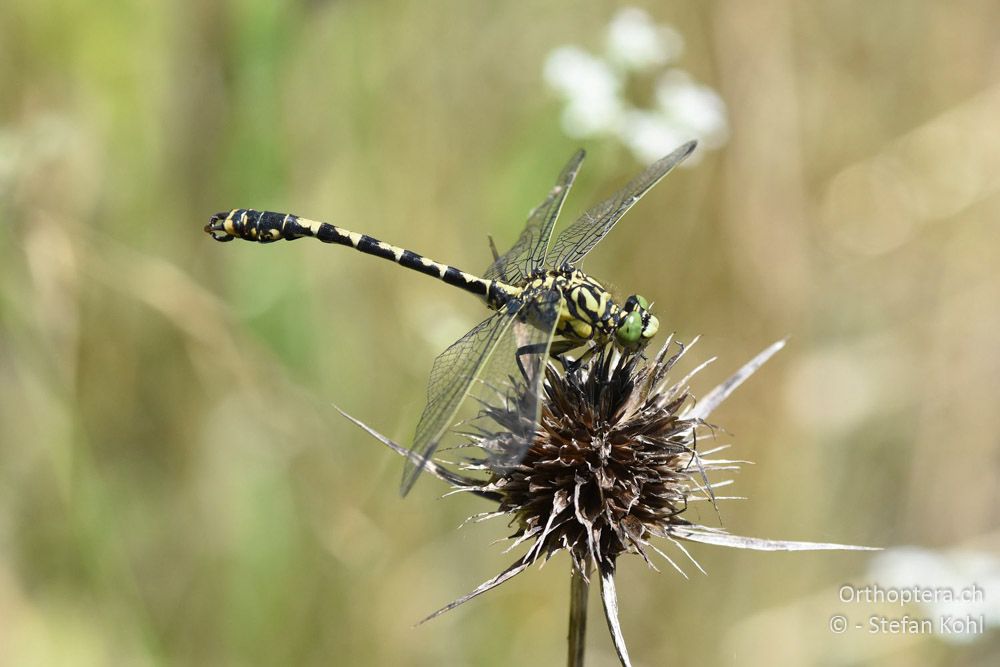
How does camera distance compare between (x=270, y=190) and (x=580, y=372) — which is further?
(x=270, y=190)

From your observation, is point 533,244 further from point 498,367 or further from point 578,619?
point 578,619

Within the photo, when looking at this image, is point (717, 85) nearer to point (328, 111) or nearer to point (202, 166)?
point (328, 111)

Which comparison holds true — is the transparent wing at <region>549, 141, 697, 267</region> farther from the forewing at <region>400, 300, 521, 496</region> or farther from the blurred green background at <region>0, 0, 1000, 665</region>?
the blurred green background at <region>0, 0, 1000, 665</region>

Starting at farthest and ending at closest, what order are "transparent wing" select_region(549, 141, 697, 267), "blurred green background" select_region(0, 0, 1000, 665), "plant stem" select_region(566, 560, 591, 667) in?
"blurred green background" select_region(0, 0, 1000, 665), "transparent wing" select_region(549, 141, 697, 267), "plant stem" select_region(566, 560, 591, 667)

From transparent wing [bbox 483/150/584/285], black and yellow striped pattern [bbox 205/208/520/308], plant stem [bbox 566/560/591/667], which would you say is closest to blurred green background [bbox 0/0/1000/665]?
black and yellow striped pattern [bbox 205/208/520/308]

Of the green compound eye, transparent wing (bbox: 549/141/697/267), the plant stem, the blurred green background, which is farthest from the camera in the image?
the blurred green background

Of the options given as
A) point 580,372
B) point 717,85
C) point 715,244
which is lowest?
point 580,372

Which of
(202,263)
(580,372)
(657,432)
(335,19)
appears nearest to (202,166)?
(202,263)
